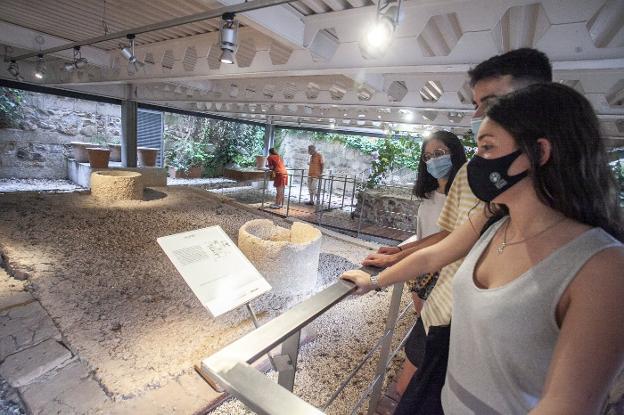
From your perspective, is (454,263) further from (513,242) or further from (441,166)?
(441,166)

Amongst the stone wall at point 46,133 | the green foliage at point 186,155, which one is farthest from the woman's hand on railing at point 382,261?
the green foliage at point 186,155

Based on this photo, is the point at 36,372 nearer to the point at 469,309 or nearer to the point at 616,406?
the point at 469,309

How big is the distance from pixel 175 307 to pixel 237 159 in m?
14.8

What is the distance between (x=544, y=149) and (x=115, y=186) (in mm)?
7448

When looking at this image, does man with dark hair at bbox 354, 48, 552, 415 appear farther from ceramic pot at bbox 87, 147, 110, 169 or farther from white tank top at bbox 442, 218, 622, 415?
ceramic pot at bbox 87, 147, 110, 169

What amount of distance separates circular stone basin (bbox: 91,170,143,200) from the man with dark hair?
21.8ft

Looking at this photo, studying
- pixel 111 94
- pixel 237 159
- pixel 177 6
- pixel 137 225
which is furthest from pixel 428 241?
pixel 237 159

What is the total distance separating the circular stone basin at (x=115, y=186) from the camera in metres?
6.35

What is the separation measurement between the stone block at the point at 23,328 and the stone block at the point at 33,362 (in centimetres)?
8

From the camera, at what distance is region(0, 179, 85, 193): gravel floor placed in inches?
354

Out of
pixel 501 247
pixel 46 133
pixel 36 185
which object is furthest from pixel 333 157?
pixel 501 247

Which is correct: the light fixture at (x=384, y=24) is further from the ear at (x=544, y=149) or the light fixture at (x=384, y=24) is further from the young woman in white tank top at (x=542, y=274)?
the ear at (x=544, y=149)

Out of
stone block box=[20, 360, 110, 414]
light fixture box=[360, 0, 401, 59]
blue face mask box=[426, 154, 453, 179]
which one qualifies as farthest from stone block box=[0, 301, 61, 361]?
light fixture box=[360, 0, 401, 59]

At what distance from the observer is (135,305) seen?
295 cm
